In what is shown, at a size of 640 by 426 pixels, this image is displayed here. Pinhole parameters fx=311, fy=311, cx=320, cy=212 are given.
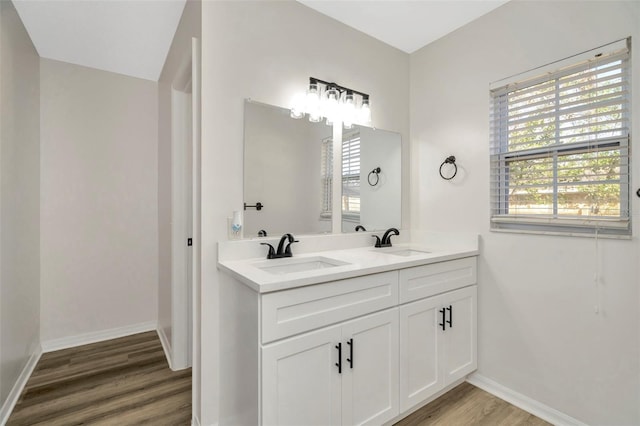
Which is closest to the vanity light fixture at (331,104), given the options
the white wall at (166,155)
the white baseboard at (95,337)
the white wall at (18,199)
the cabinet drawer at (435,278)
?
the white wall at (166,155)

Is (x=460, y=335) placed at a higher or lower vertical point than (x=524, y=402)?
higher

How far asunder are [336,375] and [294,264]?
63 cm

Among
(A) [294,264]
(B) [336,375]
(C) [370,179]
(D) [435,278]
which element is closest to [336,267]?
(A) [294,264]

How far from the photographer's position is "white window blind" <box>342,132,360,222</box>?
7.29 ft

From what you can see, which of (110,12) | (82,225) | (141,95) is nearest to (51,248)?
(82,225)

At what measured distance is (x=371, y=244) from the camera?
237 centimetres

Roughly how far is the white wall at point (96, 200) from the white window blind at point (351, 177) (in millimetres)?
2075

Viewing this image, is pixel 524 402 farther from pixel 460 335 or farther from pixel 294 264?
pixel 294 264

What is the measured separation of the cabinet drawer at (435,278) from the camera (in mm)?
1756

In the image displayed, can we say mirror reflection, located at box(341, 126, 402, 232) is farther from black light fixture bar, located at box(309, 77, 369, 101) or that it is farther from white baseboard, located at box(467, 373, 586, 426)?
white baseboard, located at box(467, 373, 586, 426)

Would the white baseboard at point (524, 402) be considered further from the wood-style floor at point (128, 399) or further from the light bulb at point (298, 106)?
the light bulb at point (298, 106)

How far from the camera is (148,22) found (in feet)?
6.99

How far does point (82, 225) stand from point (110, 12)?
183 centimetres

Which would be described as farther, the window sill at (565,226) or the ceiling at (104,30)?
the ceiling at (104,30)
